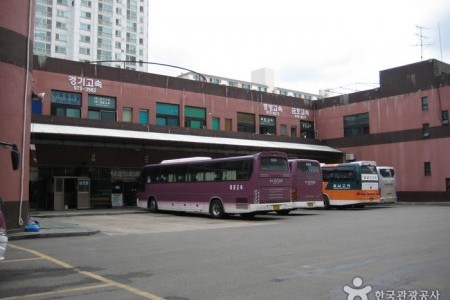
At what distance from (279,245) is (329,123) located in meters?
33.6

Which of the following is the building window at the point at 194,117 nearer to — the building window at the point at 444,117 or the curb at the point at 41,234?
the building window at the point at 444,117

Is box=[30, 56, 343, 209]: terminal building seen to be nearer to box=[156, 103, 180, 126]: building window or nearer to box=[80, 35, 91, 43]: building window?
box=[156, 103, 180, 126]: building window

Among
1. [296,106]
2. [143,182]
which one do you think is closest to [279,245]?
[143,182]

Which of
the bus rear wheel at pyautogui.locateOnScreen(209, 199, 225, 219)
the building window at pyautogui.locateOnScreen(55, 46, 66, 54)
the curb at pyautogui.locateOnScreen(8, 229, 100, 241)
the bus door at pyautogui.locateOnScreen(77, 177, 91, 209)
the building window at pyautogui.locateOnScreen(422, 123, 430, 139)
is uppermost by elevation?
the building window at pyautogui.locateOnScreen(55, 46, 66, 54)

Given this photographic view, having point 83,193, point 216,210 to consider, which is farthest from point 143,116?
point 216,210

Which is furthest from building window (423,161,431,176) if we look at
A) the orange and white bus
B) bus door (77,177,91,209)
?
bus door (77,177,91,209)

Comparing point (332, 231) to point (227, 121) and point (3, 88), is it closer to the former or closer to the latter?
point (3, 88)

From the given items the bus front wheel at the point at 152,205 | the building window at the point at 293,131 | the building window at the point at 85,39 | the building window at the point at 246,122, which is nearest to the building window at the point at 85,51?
the building window at the point at 85,39

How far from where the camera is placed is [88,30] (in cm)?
10969

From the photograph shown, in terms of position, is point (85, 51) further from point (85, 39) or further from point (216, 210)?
point (216, 210)

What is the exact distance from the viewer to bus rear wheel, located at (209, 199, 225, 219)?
23.6 m

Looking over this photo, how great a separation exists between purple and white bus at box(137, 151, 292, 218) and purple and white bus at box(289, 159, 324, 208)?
3075 millimetres

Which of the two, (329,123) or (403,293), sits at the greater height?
(329,123)

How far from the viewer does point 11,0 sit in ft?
52.7
